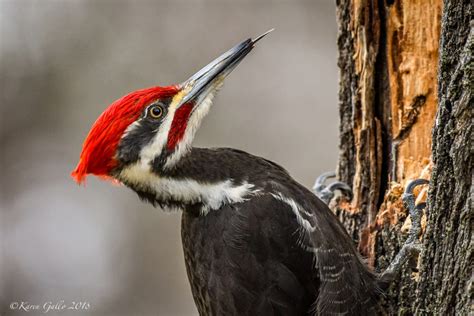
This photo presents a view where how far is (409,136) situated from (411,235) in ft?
1.97

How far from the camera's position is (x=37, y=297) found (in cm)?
755

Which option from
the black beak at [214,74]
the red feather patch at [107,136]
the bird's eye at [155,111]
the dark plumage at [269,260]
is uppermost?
the black beak at [214,74]

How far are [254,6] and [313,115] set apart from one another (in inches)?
55.5

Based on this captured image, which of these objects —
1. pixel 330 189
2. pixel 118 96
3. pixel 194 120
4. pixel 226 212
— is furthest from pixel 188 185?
pixel 118 96

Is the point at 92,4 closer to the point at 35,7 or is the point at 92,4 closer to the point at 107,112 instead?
the point at 35,7

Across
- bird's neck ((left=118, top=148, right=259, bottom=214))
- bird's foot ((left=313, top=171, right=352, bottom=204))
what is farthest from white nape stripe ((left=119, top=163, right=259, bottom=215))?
bird's foot ((left=313, top=171, right=352, bottom=204))

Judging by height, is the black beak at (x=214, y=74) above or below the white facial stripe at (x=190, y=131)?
above

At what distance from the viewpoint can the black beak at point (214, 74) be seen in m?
3.78

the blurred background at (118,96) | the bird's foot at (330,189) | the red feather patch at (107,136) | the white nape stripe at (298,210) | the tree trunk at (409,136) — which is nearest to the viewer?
the tree trunk at (409,136)

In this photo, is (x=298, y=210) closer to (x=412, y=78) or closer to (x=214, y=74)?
(x=214, y=74)

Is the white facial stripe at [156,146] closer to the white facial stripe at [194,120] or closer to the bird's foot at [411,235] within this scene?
the white facial stripe at [194,120]

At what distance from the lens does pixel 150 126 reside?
3.69 m

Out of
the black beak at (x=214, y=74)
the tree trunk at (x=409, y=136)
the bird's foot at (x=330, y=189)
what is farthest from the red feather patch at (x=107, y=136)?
the bird's foot at (x=330, y=189)

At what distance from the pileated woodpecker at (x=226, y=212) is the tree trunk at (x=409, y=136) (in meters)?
0.35
